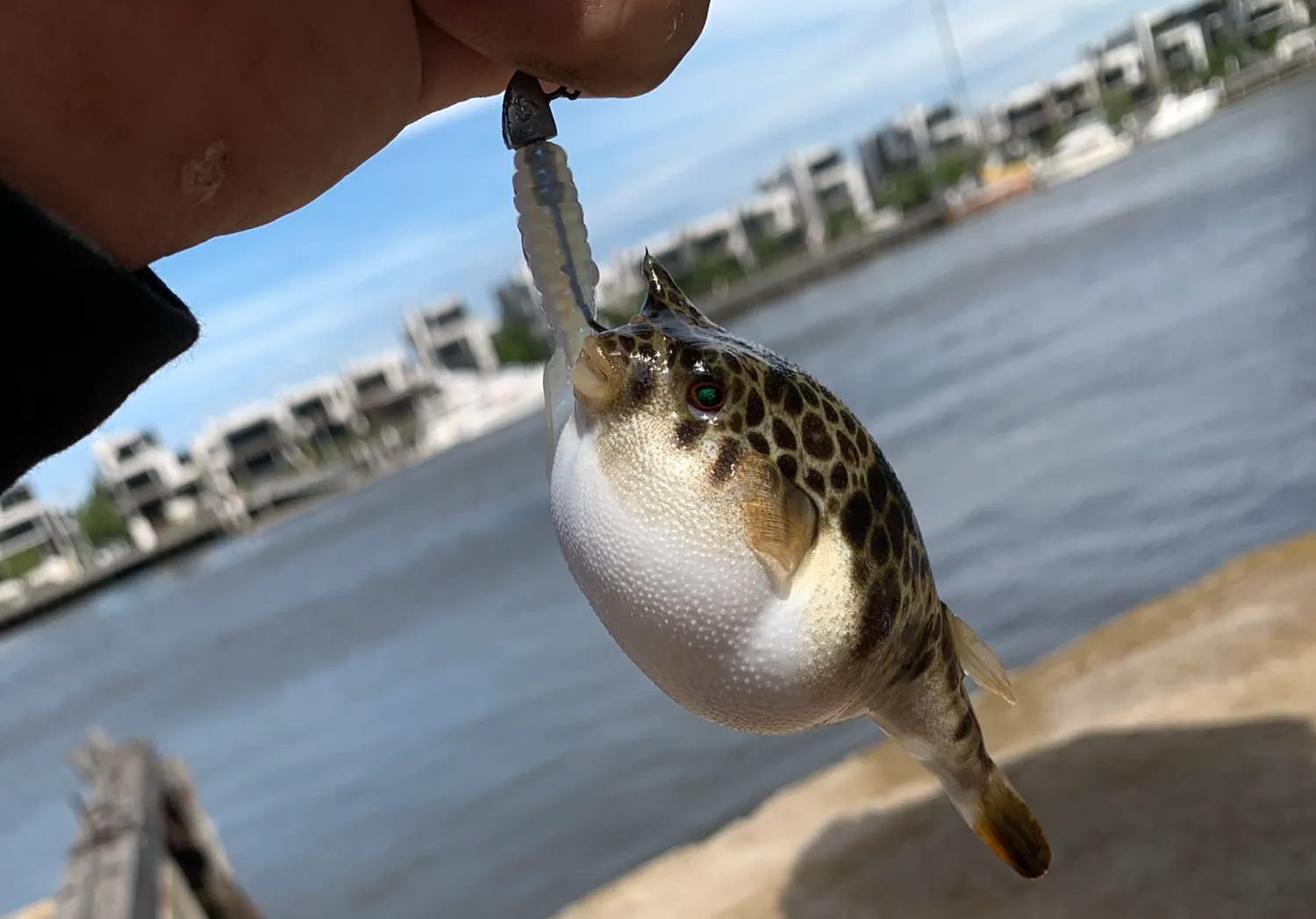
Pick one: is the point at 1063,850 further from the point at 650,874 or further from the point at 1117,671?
the point at 650,874

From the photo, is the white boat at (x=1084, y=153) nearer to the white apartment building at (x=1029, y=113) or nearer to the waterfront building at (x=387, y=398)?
the white apartment building at (x=1029, y=113)

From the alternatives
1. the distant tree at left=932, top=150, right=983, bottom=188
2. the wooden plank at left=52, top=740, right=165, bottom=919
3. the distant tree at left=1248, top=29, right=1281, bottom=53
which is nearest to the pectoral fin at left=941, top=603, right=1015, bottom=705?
the wooden plank at left=52, top=740, right=165, bottom=919

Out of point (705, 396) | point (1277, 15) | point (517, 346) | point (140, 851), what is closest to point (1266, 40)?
point (1277, 15)

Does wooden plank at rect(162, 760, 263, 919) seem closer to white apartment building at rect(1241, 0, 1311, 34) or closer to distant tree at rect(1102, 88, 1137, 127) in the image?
white apartment building at rect(1241, 0, 1311, 34)

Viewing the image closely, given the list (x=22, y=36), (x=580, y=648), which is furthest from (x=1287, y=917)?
(x=580, y=648)

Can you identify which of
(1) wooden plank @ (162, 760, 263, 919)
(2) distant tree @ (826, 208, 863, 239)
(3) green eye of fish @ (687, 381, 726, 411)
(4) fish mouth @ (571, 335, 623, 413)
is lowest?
(2) distant tree @ (826, 208, 863, 239)

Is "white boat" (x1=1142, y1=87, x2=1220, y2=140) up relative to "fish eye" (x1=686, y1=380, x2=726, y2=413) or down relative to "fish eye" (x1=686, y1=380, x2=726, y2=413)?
down

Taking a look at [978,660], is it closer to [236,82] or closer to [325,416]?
[236,82]
